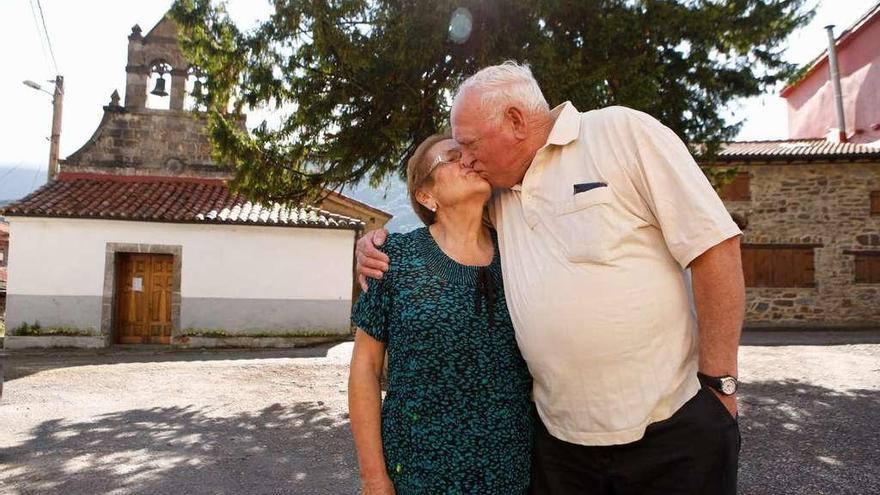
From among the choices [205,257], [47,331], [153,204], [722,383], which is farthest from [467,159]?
[47,331]

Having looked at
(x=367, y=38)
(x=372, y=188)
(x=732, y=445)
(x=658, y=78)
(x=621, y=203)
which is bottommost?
(x=732, y=445)

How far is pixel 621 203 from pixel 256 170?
659 cm

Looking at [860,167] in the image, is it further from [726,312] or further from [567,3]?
[726,312]

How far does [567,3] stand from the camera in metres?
6.35

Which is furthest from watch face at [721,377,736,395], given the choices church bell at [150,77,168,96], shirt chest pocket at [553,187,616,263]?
church bell at [150,77,168,96]

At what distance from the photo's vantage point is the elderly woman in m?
1.68

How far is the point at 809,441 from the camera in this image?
5.15 meters

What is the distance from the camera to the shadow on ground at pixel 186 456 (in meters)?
4.24

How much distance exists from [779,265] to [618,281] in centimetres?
1807

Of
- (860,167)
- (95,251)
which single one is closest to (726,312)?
(95,251)

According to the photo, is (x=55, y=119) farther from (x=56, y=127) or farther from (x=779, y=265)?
(x=779, y=265)

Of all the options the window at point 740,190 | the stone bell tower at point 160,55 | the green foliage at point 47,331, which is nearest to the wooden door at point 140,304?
the green foliage at point 47,331

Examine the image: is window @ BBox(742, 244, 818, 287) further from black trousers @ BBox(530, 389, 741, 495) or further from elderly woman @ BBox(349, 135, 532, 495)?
elderly woman @ BBox(349, 135, 532, 495)

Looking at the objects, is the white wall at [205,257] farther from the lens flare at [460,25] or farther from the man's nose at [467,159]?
the man's nose at [467,159]
